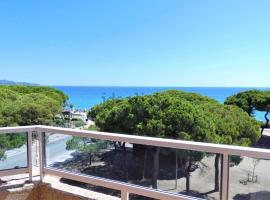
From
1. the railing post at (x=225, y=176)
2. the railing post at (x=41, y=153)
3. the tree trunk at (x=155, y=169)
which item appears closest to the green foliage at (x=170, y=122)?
the railing post at (x=41, y=153)

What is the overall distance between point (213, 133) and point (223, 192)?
327 inches

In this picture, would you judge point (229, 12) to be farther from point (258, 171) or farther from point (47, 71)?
point (47, 71)

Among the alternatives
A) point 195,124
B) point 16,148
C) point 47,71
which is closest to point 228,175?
point 16,148

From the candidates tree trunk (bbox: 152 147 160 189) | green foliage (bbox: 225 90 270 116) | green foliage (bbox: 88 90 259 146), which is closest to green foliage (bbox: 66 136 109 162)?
tree trunk (bbox: 152 147 160 189)

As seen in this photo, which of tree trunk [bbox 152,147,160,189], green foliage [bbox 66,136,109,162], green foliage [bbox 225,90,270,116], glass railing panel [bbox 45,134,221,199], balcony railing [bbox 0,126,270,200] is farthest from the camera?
green foliage [bbox 225,90,270,116]

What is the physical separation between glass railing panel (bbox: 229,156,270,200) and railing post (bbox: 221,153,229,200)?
0.03 metres

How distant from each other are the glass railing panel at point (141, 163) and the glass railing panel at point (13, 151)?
25 centimetres

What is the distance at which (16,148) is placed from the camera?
3.48 metres

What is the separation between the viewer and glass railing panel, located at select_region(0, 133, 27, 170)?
3369 millimetres

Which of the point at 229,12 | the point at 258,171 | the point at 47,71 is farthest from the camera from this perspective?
the point at 47,71

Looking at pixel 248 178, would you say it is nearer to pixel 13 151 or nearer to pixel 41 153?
pixel 41 153

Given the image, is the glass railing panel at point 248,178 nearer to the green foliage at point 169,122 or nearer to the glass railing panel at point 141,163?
the glass railing panel at point 141,163

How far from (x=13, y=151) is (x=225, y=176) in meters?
2.18

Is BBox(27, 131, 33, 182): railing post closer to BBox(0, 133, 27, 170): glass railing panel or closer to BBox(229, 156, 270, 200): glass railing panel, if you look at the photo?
BBox(0, 133, 27, 170): glass railing panel
